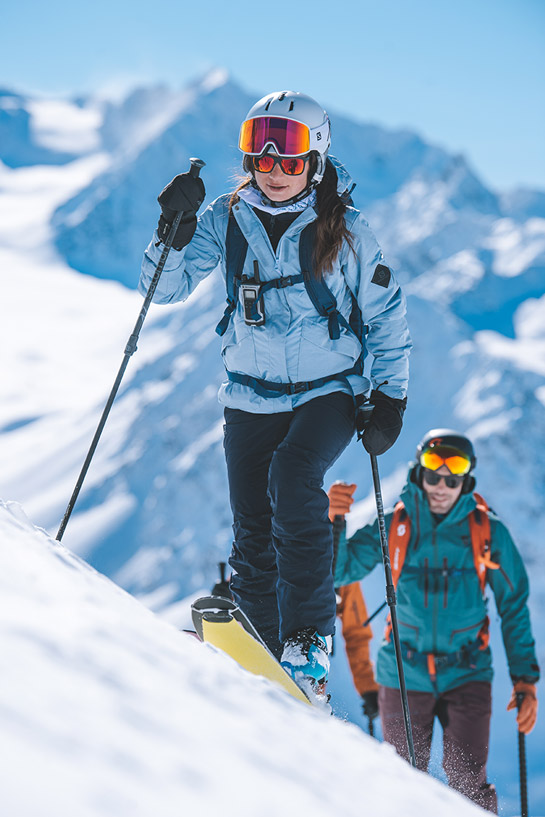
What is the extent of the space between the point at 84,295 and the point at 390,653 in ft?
489

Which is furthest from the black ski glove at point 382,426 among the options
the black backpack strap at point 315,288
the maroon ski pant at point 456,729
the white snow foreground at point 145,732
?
the maroon ski pant at point 456,729

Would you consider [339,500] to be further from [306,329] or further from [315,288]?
[315,288]

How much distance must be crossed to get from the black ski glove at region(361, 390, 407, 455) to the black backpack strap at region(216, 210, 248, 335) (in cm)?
89

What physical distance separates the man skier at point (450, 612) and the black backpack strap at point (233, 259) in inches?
95.9

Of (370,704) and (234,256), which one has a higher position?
(234,256)

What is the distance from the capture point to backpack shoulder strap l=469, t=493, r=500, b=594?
548 cm

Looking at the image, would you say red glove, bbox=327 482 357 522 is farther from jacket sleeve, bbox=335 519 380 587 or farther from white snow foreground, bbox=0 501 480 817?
white snow foreground, bbox=0 501 480 817

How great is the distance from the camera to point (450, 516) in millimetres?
5562

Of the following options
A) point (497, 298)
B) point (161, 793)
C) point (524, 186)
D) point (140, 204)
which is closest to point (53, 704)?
point (161, 793)

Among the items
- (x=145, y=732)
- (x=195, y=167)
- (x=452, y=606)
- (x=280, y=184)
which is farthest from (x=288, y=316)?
(x=452, y=606)

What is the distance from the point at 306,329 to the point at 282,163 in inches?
33.5

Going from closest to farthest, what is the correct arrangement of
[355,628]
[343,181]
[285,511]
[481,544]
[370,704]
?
[285,511]
[343,181]
[481,544]
[355,628]
[370,704]

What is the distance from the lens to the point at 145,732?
63.7 inches

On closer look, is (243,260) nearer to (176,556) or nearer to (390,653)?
(390,653)
